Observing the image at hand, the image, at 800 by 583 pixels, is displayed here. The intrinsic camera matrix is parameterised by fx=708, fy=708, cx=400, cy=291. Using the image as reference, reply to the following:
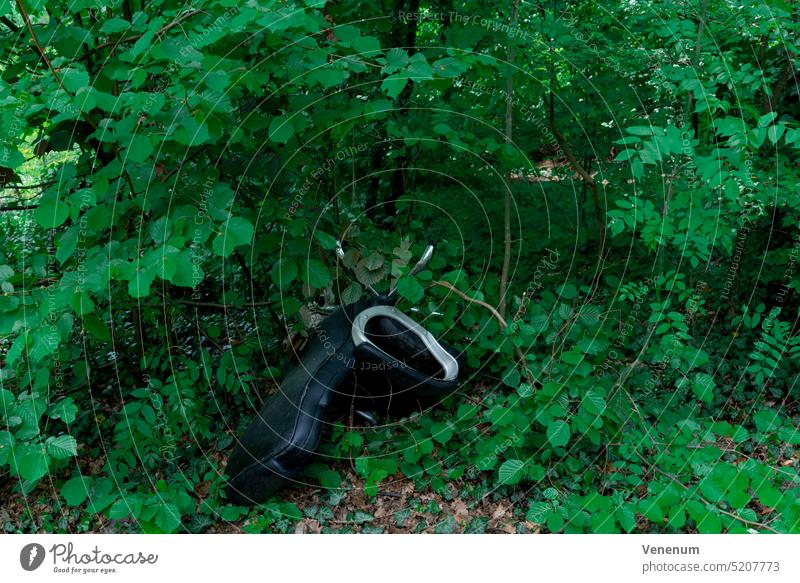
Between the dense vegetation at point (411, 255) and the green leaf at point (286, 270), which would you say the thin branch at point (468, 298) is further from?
the green leaf at point (286, 270)

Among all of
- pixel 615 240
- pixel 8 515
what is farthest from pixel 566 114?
pixel 8 515

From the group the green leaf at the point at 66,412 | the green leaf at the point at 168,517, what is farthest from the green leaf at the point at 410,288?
the green leaf at the point at 66,412

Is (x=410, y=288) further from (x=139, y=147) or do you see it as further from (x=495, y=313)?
(x=139, y=147)

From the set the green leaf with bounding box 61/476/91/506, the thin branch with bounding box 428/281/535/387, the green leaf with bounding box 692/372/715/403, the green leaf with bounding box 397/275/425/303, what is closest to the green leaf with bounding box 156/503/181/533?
the green leaf with bounding box 61/476/91/506

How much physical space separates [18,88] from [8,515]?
2437 millimetres

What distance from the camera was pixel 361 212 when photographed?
16.0ft

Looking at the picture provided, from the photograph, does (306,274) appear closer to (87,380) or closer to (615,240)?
(87,380)

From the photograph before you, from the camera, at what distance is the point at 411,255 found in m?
4.16

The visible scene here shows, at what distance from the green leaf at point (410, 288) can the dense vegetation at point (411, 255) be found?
0.01m

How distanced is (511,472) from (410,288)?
3.59 feet

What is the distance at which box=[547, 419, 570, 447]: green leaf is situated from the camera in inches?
135

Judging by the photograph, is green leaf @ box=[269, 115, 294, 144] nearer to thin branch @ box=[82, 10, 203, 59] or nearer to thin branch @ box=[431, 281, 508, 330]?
thin branch @ box=[82, 10, 203, 59]

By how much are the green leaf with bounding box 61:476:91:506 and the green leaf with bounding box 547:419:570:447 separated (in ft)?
7.72

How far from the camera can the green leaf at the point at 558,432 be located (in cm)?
343
